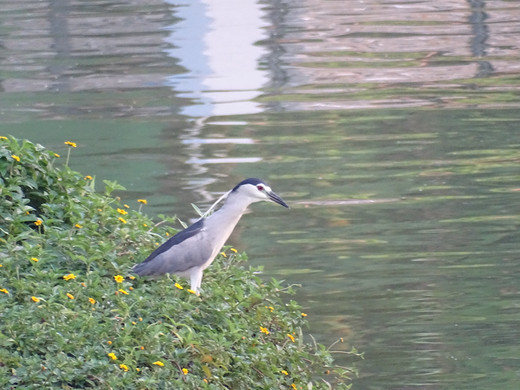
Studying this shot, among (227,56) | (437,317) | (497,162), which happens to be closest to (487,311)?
(437,317)

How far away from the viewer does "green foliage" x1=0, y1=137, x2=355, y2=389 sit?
3.43 meters

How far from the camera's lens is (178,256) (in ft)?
13.9

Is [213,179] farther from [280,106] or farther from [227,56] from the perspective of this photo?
[227,56]

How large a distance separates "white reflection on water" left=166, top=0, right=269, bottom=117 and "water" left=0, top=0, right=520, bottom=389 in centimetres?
4

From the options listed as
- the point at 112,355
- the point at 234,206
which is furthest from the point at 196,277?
the point at 112,355

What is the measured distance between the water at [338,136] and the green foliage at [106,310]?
4.55 ft

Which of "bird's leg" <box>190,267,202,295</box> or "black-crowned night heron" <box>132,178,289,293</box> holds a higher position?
"black-crowned night heron" <box>132,178,289,293</box>

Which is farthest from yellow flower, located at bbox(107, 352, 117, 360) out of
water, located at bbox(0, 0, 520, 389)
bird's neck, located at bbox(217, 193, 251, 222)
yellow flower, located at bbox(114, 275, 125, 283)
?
water, located at bbox(0, 0, 520, 389)

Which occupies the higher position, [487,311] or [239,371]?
[239,371]

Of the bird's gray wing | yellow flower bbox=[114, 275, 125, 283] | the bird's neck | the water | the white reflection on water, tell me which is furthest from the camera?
the white reflection on water

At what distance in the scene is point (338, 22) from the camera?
14.4 m

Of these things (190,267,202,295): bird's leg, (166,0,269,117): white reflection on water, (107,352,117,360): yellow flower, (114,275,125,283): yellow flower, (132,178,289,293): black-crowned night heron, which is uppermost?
(107,352,117,360): yellow flower

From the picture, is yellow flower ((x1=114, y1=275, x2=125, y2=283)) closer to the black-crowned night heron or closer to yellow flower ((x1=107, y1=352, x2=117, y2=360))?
the black-crowned night heron

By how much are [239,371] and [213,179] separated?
5264 millimetres
